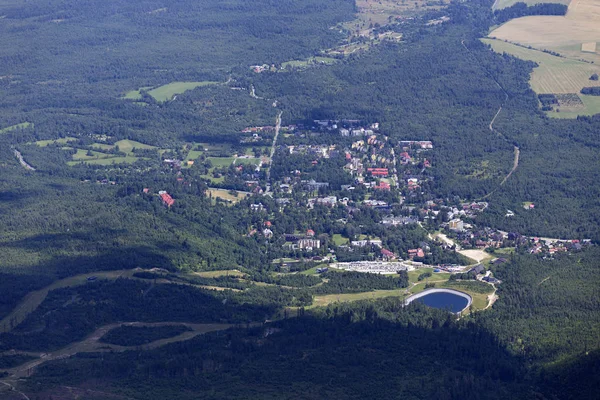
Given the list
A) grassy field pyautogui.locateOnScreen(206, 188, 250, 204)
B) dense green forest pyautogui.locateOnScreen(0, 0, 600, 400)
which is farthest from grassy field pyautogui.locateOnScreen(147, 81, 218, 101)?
grassy field pyautogui.locateOnScreen(206, 188, 250, 204)

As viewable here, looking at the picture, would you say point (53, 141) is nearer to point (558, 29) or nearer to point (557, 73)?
point (557, 73)

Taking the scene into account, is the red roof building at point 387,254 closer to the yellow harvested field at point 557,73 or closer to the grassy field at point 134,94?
the yellow harvested field at point 557,73

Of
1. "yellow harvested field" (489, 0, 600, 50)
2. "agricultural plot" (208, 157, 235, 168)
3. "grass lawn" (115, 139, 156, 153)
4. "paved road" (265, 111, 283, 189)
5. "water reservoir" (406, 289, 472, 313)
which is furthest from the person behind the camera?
"yellow harvested field" (489, 0, 600, 50)

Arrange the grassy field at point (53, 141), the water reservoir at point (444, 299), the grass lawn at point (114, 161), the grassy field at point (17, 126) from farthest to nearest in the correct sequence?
the grassy field at point (17, 126)
the grassy field at point (53, 141)
the grass lawn at point (114, 161)
the water reservoir at point (444, 299)

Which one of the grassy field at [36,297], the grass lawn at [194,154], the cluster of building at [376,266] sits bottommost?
the grass lawn at [194,154]

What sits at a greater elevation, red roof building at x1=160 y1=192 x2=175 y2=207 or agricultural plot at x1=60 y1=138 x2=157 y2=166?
red roof building at x1=160 y1=192 x2=175 y2=207

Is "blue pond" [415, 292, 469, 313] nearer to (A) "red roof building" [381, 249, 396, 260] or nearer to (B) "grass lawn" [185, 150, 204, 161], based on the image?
(A) "red roof building" [381, 249, 396, 260]

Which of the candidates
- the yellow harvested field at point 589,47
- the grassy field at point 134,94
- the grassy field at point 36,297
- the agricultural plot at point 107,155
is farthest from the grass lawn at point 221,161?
the yellow harvested field at point 589,47
